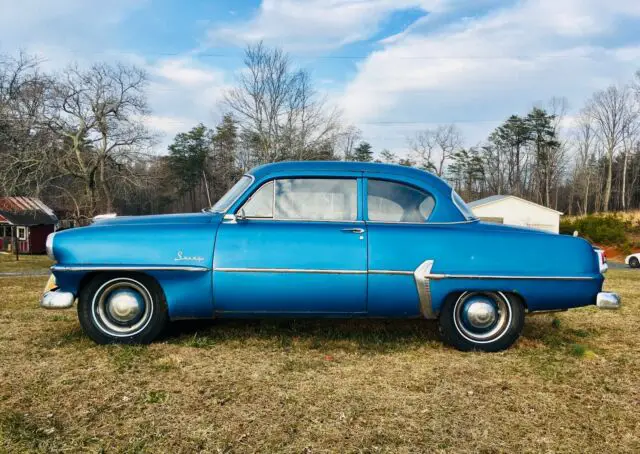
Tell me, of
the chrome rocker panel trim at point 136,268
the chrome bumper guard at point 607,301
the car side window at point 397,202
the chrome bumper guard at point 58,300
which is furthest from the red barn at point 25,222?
the chrome bumper guard at point 607,301

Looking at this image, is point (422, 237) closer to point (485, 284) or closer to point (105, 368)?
point (485, 284)

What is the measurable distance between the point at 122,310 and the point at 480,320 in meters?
2.96

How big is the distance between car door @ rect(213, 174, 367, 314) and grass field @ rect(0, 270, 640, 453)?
0.42 metres

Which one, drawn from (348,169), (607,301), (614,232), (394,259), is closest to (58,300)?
(348,169)

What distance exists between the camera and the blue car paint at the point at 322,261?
361 centimetres

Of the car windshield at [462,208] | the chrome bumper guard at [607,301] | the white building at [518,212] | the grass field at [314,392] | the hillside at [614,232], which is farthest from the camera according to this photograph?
the white building at [518,212]

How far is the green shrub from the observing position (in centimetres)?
3103

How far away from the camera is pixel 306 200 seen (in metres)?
3.91

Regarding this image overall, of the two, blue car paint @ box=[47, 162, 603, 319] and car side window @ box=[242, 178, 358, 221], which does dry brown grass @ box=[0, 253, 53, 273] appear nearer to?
blue car paint @ box=[47, 162, 603, 319]

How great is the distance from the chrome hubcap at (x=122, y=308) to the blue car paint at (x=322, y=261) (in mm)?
222

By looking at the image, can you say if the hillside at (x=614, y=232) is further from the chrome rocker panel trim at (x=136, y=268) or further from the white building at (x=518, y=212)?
the chrome rocker panel trim at (x=136, y=268)

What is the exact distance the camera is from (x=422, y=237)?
12.1 ft

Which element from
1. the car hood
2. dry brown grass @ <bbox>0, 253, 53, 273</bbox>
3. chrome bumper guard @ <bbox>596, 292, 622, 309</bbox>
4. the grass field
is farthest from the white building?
the car hood

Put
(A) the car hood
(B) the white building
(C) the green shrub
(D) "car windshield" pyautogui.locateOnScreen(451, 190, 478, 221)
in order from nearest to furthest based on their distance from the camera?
1. (A) the car hood
2. (D) "car windshield" pyautogui.locateOnScreen(451, 190, 478, 221)
3. (C) the green shrub
4. (B) the white building
